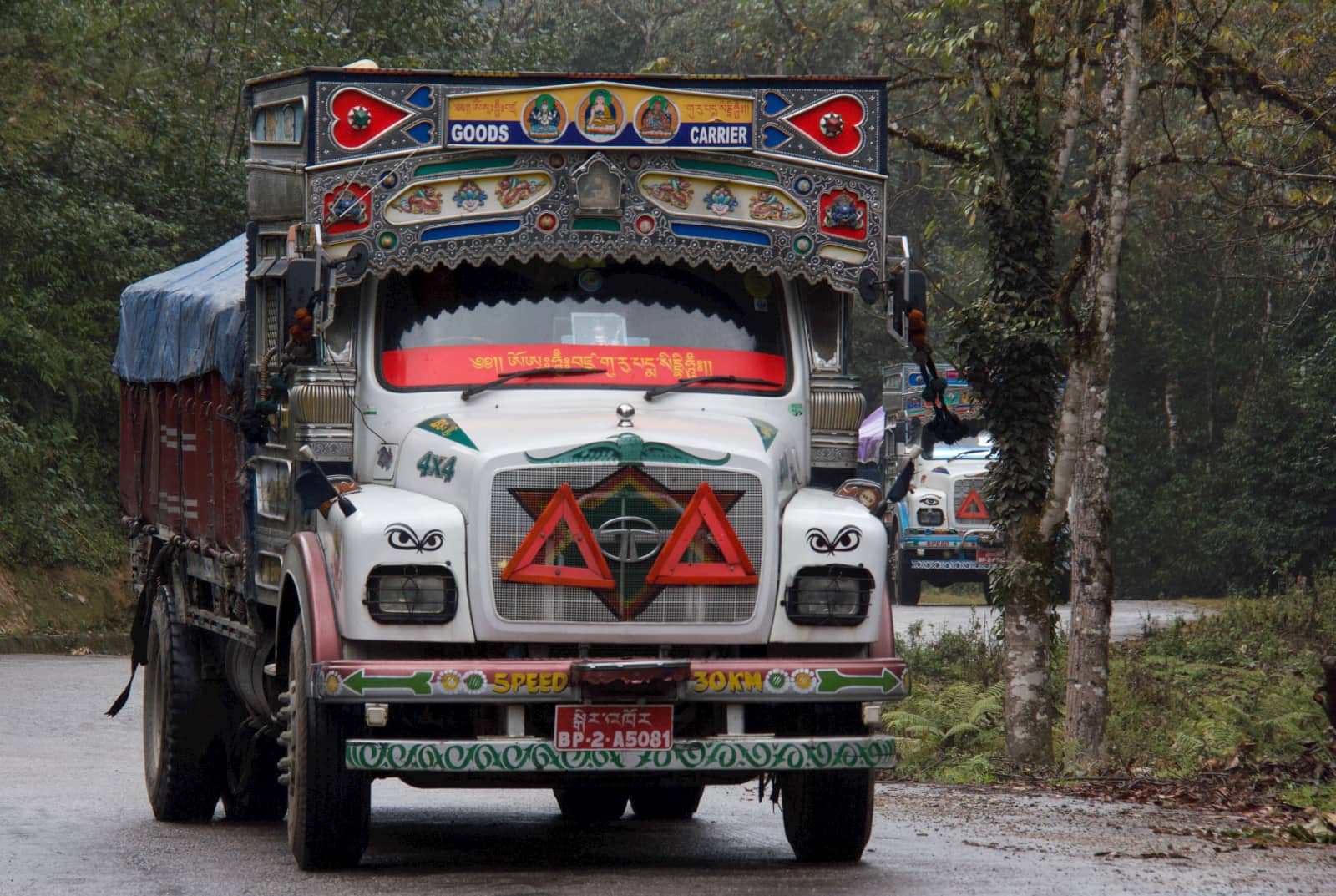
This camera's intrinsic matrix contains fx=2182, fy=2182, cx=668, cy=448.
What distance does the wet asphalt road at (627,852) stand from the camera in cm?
816

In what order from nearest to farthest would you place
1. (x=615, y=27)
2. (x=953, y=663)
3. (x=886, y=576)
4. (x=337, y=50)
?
(x=886, y=576) < (x=953, y=663) < (x=337, y=50) < (x=615, y=27)

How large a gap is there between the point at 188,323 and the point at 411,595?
3946mm

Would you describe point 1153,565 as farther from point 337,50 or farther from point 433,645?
Answer: point 433,645

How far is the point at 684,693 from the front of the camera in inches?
314

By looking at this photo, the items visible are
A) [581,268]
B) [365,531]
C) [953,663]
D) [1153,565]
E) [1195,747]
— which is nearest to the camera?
[365,531]

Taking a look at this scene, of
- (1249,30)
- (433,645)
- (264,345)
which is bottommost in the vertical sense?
(433,645)

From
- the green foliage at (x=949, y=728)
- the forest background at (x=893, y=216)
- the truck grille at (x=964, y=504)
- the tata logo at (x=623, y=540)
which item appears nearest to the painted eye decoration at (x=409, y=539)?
the tata logo at (x=623, y=540)

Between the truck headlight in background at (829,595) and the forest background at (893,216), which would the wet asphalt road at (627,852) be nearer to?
the truck headlight in background at (829,595)

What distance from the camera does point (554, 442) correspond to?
8.20m

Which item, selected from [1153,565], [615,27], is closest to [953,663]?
[1153,565]

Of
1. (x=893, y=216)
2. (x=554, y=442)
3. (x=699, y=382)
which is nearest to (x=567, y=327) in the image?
(x=699, y=382)

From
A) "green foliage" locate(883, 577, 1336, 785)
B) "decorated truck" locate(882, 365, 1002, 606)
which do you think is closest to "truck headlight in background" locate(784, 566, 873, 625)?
"green foliage" locate(883, 577, 1336, 785)

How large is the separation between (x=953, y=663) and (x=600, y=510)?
14.3 meters

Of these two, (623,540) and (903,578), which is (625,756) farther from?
(903,578)
